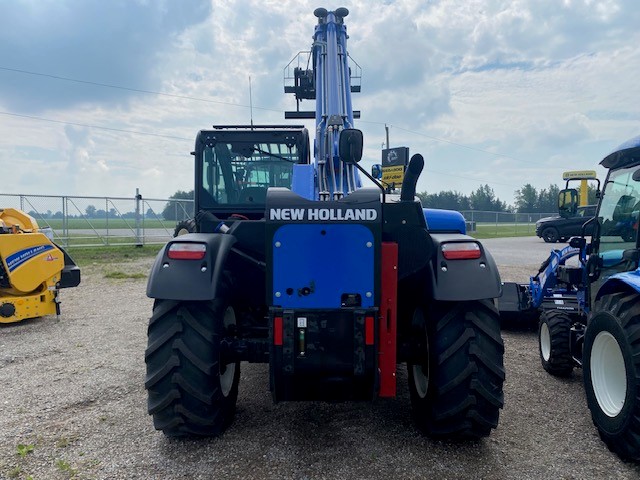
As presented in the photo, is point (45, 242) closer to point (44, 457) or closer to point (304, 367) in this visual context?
point (44, 457)

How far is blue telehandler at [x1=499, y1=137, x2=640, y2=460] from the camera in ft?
10.2

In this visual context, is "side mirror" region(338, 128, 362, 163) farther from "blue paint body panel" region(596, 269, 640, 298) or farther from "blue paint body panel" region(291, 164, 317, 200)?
"blue paint body panel" region(596, 269, 640, 298)

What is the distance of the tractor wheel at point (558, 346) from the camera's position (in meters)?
4.78

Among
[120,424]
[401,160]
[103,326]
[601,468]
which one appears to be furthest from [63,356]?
[401,160]

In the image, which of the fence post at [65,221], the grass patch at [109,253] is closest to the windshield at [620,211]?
the grass patch at [109,253]

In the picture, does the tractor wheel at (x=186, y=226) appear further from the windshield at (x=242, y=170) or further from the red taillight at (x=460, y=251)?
the red taillight at (x=460, y=251)

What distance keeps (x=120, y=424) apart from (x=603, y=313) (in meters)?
3.67

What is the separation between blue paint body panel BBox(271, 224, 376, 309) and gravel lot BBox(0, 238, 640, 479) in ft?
3.49

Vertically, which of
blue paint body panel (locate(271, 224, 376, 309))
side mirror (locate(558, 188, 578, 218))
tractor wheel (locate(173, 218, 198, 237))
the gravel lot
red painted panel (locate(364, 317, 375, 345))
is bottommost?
the gravel lot

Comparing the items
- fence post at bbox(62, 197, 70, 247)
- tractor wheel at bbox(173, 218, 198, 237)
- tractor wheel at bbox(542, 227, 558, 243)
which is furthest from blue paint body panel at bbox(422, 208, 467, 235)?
tractor wheel at bbox(542, 227, 558, 243)

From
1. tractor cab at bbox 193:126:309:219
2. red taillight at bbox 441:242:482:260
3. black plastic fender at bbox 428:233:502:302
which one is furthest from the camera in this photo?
tractor cab at bbox 193:126:309:219

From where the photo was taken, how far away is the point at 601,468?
3.07 metres

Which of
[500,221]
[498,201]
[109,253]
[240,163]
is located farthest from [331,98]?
[498,201]

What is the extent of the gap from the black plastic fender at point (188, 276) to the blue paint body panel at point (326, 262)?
51 cm
